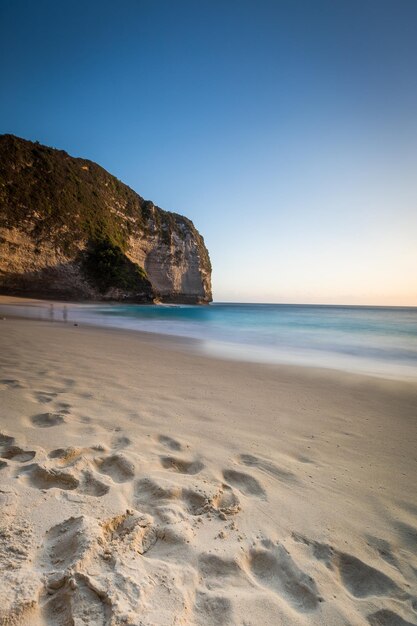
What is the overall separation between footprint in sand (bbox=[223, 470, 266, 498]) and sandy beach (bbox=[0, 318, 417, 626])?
0.01 metres

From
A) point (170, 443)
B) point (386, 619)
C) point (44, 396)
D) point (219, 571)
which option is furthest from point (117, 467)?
point (44, 396)

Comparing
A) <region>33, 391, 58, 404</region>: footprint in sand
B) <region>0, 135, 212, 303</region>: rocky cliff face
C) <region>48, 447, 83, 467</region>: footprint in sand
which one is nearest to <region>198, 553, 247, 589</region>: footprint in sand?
<region>48, 447, 83, 467</region>: footprint in sand

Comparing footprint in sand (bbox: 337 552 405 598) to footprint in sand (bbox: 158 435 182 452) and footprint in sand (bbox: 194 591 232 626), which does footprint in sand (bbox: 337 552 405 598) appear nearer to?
footprint in sand (bbox: 194 591 232 626)

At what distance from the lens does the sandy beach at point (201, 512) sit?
1.30m

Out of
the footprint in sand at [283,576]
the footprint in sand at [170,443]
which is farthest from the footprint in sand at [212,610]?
the footprint in sand at [170,443]

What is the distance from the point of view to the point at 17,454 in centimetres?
235

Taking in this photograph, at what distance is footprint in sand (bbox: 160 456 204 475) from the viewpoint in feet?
7.74

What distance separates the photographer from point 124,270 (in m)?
43.2

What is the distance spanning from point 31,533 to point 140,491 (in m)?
0.65

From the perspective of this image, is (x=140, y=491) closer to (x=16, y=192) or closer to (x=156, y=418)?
(x=156, y=418)

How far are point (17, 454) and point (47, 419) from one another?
0.73 metres

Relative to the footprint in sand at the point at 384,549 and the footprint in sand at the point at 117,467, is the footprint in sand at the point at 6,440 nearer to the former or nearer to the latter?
the footprint in sand at the point at 117,467

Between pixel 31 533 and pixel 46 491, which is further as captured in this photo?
pixel 46 491

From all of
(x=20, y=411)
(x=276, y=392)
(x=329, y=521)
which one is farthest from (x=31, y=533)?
(x=276, y=392)
